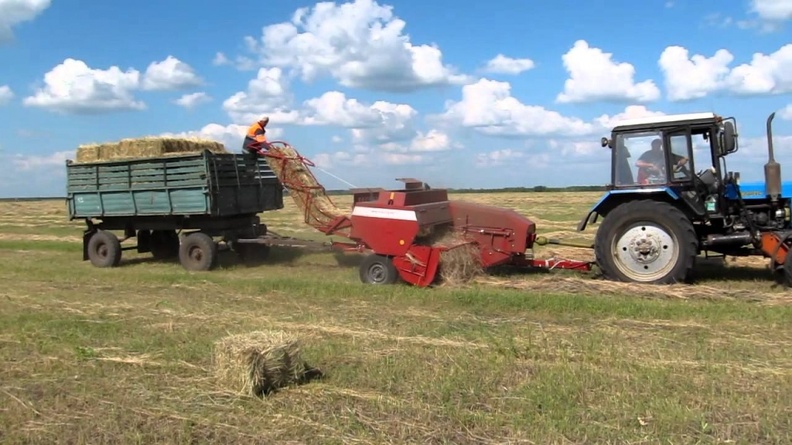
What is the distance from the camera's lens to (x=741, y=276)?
9.66 metres

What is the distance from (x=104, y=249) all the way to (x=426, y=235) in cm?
757

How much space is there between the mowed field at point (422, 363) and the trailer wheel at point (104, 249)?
4192 mm

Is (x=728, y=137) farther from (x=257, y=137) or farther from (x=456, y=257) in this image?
(x=257, y=137)

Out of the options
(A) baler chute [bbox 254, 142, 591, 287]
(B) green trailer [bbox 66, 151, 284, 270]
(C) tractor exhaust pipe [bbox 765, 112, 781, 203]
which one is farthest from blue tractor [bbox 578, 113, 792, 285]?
(B) green trailer [bbox 66, 151, 284, 270]

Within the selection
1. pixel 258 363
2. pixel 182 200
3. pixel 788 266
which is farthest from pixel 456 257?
pixel 182 200

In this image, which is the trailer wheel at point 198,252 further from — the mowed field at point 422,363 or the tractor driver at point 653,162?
the tractor driver at point 653,162

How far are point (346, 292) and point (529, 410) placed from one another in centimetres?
492

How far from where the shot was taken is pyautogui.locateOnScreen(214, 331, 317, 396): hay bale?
15.3ft

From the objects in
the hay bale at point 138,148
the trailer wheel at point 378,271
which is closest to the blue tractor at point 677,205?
the trailer wheel at point 378,271

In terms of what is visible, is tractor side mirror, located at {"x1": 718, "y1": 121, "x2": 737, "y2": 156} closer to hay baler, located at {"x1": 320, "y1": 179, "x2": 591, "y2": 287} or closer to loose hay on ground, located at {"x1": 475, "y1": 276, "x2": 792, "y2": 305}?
loose hay on ground, located at {"x1": 475, "y1": 276, "x2": 792, "y2": 305}

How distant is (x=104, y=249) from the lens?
13.8 metres

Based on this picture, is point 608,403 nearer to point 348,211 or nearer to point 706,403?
point 706,403

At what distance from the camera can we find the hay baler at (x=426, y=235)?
31.3 feet

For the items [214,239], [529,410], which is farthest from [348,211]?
[529,410]
